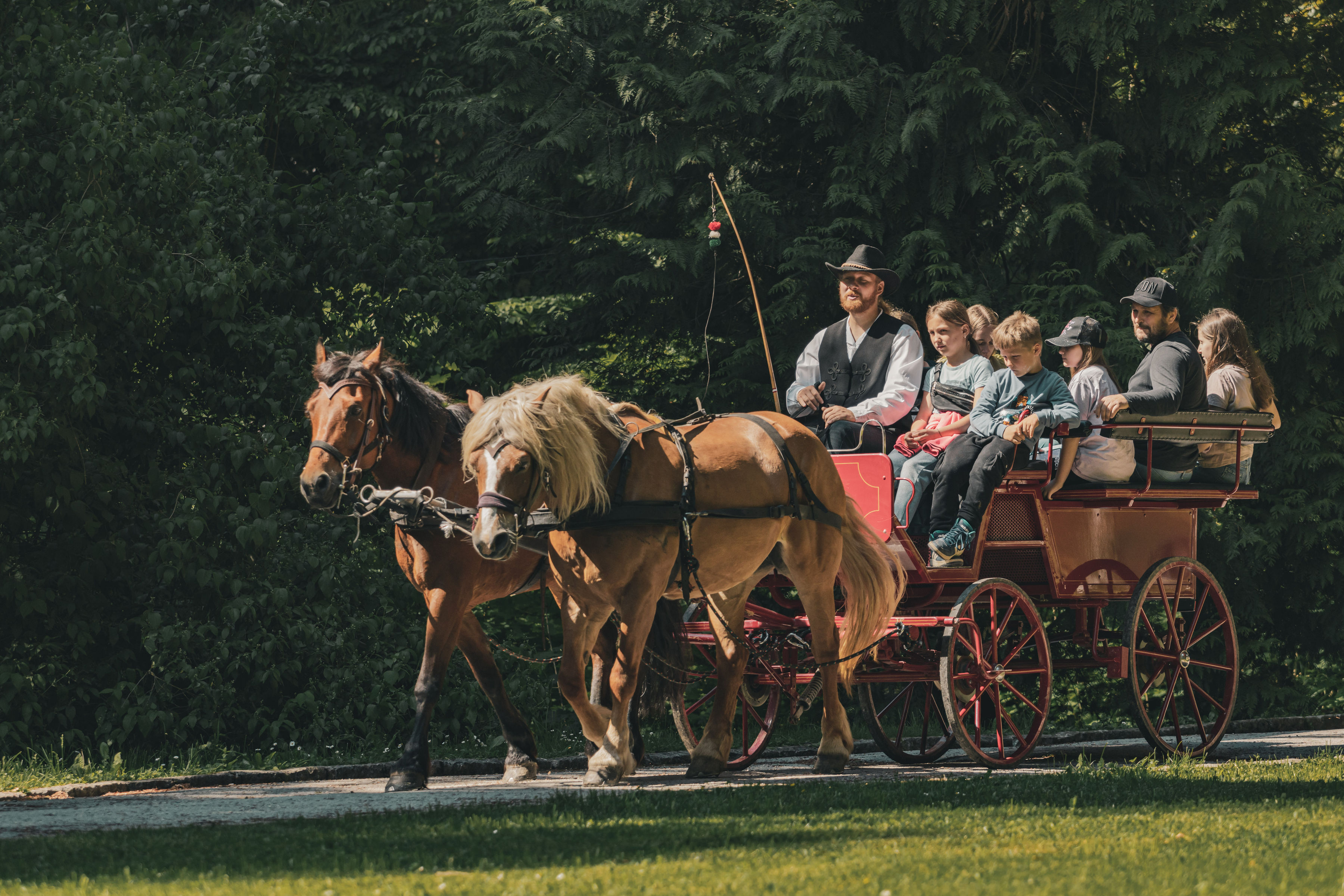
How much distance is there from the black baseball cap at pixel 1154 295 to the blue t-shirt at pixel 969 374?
0.94 m

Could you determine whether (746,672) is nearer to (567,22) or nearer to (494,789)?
(494,789)

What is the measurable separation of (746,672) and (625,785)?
1.60 m

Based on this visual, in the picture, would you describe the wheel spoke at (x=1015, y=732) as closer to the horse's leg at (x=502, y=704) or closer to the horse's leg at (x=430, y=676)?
the horse's leg at (x=502, y=704)

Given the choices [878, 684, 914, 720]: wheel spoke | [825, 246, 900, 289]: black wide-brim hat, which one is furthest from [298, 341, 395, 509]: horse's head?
[878, 684, 914, 720]: wheel spoke

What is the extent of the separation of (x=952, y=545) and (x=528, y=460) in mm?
2607

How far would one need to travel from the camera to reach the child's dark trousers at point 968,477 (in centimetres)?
839

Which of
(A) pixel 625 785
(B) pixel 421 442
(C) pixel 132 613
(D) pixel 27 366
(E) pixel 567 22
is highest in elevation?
(E) pixel 567 22

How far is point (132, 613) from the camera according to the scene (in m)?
10.2

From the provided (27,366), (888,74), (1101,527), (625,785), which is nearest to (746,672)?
(625,785)

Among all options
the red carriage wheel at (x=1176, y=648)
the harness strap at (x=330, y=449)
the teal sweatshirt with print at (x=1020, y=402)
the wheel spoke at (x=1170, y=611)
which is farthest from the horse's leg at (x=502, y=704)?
the wheel spoke at (x=1170, y=611)

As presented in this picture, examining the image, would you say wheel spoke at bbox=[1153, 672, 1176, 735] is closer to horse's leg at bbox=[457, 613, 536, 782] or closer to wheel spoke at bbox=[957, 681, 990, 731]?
wheel spoke at bbox=[957, 681, 990, 731]

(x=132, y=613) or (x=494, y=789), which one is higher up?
(x=132, y=613)

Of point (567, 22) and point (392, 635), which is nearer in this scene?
point (392, 635)

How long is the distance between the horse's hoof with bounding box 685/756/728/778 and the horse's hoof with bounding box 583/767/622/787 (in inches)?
34.6
